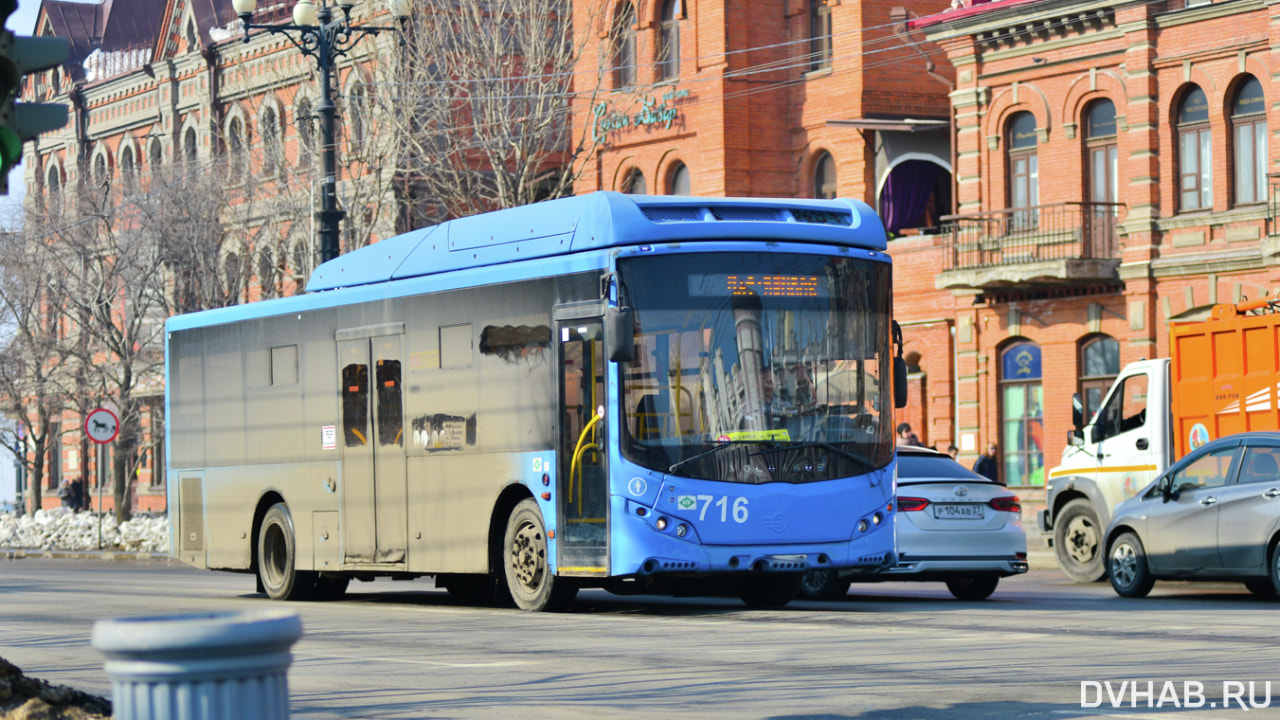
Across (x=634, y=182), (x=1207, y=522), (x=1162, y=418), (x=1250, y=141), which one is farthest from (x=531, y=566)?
(x=634, y=182)

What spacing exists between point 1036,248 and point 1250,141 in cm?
441

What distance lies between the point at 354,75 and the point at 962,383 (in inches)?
673

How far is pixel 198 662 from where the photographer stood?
17.3ft

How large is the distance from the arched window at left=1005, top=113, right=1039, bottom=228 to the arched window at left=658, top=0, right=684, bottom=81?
31.5 feet

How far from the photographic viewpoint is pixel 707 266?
15992 millimetres

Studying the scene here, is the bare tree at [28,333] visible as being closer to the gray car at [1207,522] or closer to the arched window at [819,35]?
the arched window at [819,35]

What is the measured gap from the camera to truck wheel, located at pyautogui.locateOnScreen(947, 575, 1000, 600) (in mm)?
19038

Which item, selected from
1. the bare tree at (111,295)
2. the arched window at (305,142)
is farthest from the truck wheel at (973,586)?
the bare tree at (111,295)

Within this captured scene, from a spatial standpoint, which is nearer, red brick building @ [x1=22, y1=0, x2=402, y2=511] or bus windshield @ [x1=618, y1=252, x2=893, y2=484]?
bus windshield @ [x1=618, y1=252, x2=893, y2=484]

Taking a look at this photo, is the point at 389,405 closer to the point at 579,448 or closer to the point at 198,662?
the point at 579,448

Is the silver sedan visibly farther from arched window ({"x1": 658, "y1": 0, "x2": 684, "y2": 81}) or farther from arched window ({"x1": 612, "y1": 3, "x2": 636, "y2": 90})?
arched window ({"x1": 612, "y1": 3, "x2": 636, "y2": 90})

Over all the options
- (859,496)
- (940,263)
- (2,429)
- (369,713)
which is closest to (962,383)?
(940,263)

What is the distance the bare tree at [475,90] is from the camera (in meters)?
39.4

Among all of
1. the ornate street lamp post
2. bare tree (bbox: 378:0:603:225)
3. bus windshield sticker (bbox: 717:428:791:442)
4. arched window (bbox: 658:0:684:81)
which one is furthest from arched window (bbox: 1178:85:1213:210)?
bus windshield sticker (bbox: 717:428:791:442)
